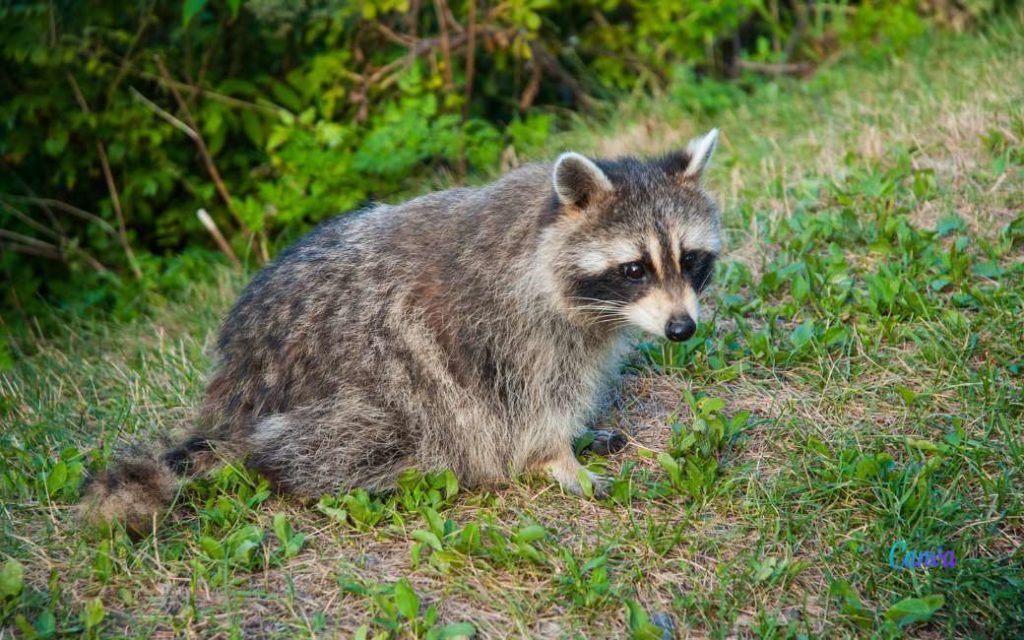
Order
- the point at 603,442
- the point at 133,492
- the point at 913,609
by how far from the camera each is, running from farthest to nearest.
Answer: the point at 603,442 < the point at 133,492 < the point at 913,609

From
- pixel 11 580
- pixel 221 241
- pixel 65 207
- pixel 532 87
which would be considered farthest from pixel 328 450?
pixel 532 87

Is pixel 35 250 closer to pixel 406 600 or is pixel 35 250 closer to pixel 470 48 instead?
pixel 470 48

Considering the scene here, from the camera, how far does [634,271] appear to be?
128 inches

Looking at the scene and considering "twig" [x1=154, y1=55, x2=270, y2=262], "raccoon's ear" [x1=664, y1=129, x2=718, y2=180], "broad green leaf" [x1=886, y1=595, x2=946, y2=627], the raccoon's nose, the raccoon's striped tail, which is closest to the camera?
"broad green leaf" [x1=886, y1=595, x2=946, y2=627]

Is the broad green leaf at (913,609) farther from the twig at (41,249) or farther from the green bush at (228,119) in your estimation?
the twig at (41,249)

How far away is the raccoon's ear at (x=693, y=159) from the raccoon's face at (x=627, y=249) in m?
0.14

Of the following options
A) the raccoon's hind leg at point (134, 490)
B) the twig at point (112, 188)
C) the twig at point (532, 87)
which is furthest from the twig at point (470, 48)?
the raccoon's hind leg at point (134, 490)

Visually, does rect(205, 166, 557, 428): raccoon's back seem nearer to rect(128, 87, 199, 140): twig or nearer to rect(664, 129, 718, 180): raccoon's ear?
rect(664, 129, 718, 180): raccoon's ear

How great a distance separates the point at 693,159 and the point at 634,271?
20.9 inches

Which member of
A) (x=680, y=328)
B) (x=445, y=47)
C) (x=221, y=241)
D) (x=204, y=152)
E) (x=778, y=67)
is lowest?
(x=778, y=67)

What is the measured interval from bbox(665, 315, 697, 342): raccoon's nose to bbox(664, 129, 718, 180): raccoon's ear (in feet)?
1.98

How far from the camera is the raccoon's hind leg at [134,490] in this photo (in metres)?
3.01

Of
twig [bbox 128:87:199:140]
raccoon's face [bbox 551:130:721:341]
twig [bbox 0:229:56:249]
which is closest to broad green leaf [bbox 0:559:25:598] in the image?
raccoon's face [bbox 551:130:721:341]

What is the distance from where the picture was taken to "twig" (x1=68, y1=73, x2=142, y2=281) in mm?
5816
